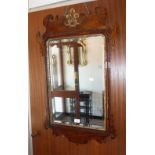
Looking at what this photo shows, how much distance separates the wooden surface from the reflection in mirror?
0.08 metres

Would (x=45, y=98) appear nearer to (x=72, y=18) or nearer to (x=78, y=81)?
(x=78, y=81)

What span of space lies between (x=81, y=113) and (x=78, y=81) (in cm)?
23

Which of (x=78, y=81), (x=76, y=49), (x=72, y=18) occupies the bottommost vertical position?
(x=78, y=81)

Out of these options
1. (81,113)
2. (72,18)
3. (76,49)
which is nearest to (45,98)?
(81,113)

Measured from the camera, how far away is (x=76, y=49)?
3.77 ft

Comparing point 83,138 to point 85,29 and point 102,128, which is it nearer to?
point 102,128

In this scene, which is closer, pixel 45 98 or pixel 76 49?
pixel 76 49

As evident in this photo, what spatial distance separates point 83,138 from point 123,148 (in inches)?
10.7

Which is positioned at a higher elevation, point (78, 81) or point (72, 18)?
point (72, 18)

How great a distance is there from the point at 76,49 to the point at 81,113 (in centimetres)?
46

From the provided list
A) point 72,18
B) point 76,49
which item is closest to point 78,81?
point 76,49

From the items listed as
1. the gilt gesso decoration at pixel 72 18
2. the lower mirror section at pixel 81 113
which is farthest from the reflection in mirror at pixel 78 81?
the gilt gesso decoration at pixel 72 18

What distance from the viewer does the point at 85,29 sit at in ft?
3.56
